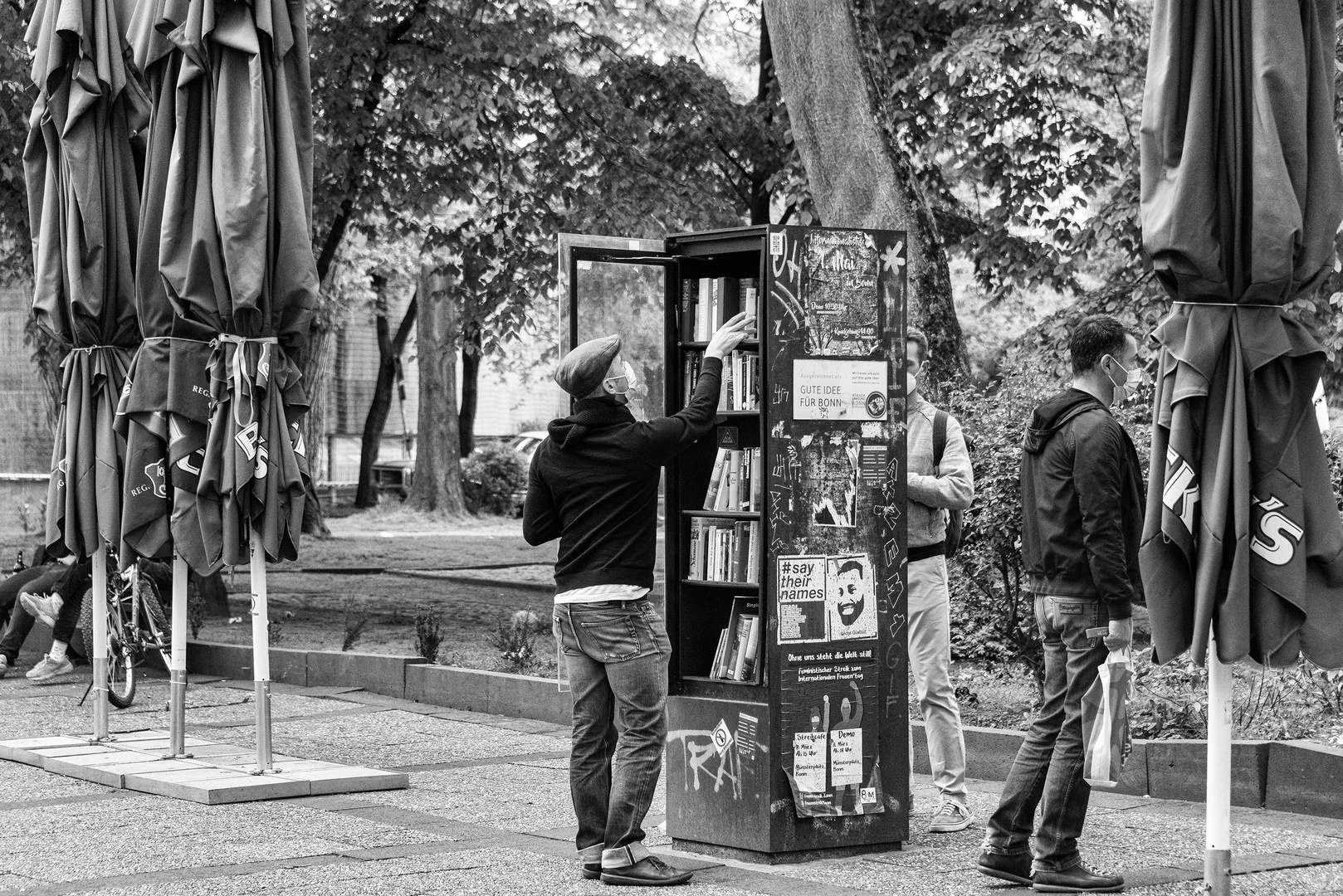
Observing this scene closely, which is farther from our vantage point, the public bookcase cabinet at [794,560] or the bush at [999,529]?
the bush at [999,529]

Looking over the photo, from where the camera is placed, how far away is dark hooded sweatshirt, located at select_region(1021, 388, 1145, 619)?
5.93 metres

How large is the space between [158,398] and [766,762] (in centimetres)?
418

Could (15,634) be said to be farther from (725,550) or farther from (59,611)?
(725,550)

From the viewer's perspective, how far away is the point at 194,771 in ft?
28.6

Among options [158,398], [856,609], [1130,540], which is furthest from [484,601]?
[1130,540]

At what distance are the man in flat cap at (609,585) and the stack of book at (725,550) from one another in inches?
24.0

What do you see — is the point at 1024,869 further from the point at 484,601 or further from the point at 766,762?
the point at 484,601

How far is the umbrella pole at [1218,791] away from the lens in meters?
5.09

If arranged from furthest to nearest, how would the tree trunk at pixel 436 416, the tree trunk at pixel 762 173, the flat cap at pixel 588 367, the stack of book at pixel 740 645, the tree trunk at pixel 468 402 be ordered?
the tree trunk at pixel 468 402, the tree trunk at pixel 436 416, the tree trunk at pixel 762 173, the stack of book at pixel 740 645, the flat cap at pixel 588 367

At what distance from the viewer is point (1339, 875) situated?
6316mm

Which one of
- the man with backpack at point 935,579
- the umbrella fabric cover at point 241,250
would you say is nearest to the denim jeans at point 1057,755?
the man with backpack at point 935,579

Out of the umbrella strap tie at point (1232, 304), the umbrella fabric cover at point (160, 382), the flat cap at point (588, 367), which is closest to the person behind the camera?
the umbrella strap tie at point (1232, 304)

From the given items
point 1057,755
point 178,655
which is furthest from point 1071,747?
point 178,655

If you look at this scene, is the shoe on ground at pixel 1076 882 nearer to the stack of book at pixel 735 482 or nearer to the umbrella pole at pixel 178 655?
the stack of book at pixel 735 482
